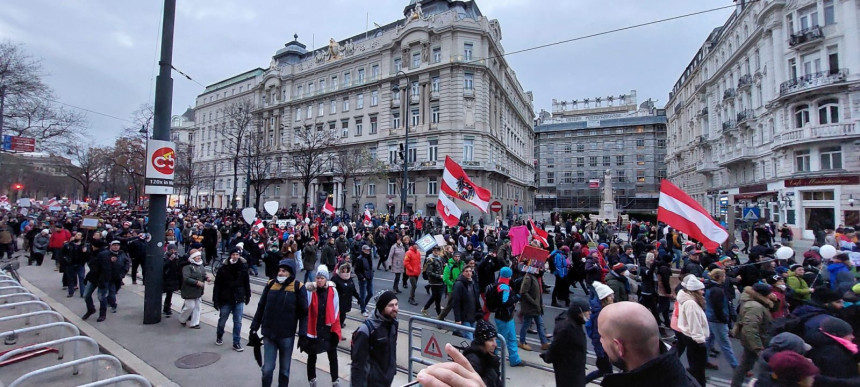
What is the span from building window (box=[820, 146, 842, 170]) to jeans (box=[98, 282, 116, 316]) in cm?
4051

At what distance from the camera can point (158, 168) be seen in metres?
7.74

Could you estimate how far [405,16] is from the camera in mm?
46406

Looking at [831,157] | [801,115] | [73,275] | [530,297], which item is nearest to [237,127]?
[73,275]

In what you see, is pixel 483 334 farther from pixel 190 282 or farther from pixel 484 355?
pixel 190 282

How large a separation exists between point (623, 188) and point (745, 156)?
1864 inches

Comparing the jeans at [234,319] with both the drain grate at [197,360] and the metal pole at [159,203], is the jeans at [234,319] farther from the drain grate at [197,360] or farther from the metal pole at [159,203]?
the metal pole at [159,203]

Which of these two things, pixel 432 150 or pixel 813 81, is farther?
pixel 432 150

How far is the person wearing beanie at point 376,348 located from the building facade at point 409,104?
26.6 meters

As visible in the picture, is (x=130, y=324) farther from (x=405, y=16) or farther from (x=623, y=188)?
(x=623, y=188)

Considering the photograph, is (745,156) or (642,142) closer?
(745,156)

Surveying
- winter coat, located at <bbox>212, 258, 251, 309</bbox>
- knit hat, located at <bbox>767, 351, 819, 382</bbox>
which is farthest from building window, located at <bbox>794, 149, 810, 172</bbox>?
winter coat, located at <bbox>212, 258, 251, 309</bbox>

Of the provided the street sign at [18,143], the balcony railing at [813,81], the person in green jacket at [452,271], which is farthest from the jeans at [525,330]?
the balcony railing at [813,81]

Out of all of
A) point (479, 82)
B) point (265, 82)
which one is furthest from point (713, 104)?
point (265, 82)

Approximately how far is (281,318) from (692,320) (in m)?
5.60
